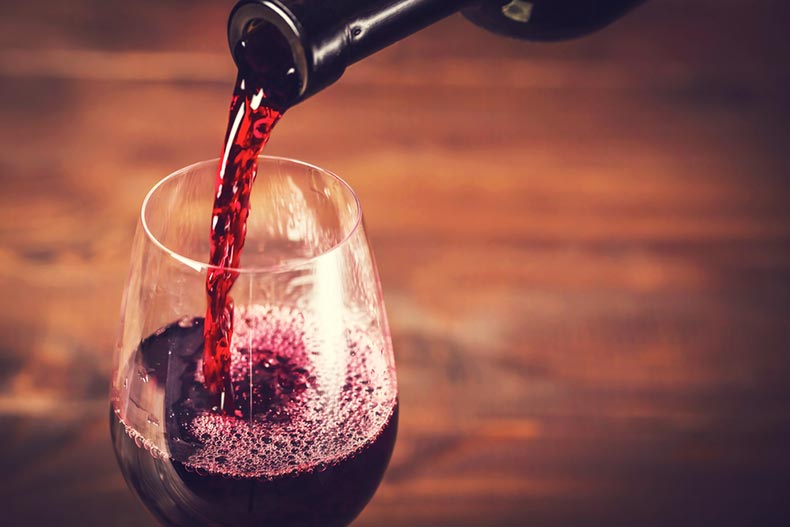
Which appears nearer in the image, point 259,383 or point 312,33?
point 312,33

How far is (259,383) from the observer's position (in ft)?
2.54

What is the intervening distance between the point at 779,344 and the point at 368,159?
1.79ft

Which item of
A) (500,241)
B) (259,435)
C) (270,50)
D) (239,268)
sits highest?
(270,50)

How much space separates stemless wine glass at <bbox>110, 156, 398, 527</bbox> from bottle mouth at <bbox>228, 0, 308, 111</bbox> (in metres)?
0.12

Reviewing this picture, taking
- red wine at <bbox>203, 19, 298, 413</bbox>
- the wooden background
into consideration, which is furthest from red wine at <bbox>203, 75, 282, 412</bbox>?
the wooden background

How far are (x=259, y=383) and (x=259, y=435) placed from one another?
54 millimetres

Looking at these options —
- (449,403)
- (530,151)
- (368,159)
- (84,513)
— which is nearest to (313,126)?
(368,159)

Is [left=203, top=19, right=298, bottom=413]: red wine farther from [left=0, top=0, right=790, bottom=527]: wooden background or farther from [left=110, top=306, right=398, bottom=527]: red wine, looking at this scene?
[left=0, top=0, right=790, bottom=527]: wooden background

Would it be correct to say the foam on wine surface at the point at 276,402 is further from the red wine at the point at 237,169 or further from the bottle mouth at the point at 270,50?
the bottle mouth at the point at 270,50

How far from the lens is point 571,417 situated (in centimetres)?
101

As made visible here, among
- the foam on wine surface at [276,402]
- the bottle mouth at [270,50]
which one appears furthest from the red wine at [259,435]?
the bottle mouth at [270,50]

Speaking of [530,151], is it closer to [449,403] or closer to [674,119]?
[674,119]

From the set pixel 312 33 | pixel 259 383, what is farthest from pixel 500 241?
pixel 312 33

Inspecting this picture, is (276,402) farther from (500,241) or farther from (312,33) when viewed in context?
(500,241)
